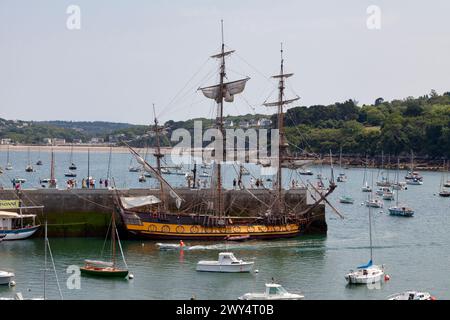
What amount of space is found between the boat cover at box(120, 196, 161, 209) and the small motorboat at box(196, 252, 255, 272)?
12.1 m

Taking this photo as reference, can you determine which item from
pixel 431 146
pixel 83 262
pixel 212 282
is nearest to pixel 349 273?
pixel 212 282

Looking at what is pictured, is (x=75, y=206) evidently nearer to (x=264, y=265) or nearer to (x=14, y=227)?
(x=14, y=227)

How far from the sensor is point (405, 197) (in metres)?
109

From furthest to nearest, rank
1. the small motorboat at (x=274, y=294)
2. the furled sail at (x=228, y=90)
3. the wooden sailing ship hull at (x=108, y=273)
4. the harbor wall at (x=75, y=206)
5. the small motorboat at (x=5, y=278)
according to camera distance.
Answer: the furled sail at (x=228, y=90)
the harbor wall at (x=75, y=206)
the wooden sailing ship hull at (x=108, y=273)
the small motorboat at (x=5, y=278)
the small motorboat at (x=274, y=294)

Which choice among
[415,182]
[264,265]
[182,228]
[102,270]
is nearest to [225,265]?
[264,265]

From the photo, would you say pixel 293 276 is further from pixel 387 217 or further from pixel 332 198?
pixel 332 198

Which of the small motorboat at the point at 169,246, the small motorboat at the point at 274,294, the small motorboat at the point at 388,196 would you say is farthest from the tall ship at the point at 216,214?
the small motorboat at the point at 388,196

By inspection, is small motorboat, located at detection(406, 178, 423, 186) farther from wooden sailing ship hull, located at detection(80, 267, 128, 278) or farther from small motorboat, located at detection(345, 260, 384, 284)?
wooden sailing ship hull, located at detection(80, 267, 128, 278)

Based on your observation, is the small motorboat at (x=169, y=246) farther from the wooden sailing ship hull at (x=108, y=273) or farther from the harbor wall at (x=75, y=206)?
the wooden sailing ship hull at (x=108, y=273)

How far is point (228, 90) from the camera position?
63.5 m

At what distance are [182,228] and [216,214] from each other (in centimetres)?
275

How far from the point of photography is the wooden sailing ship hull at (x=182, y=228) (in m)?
57.3

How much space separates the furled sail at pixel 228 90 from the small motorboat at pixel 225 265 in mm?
18850
